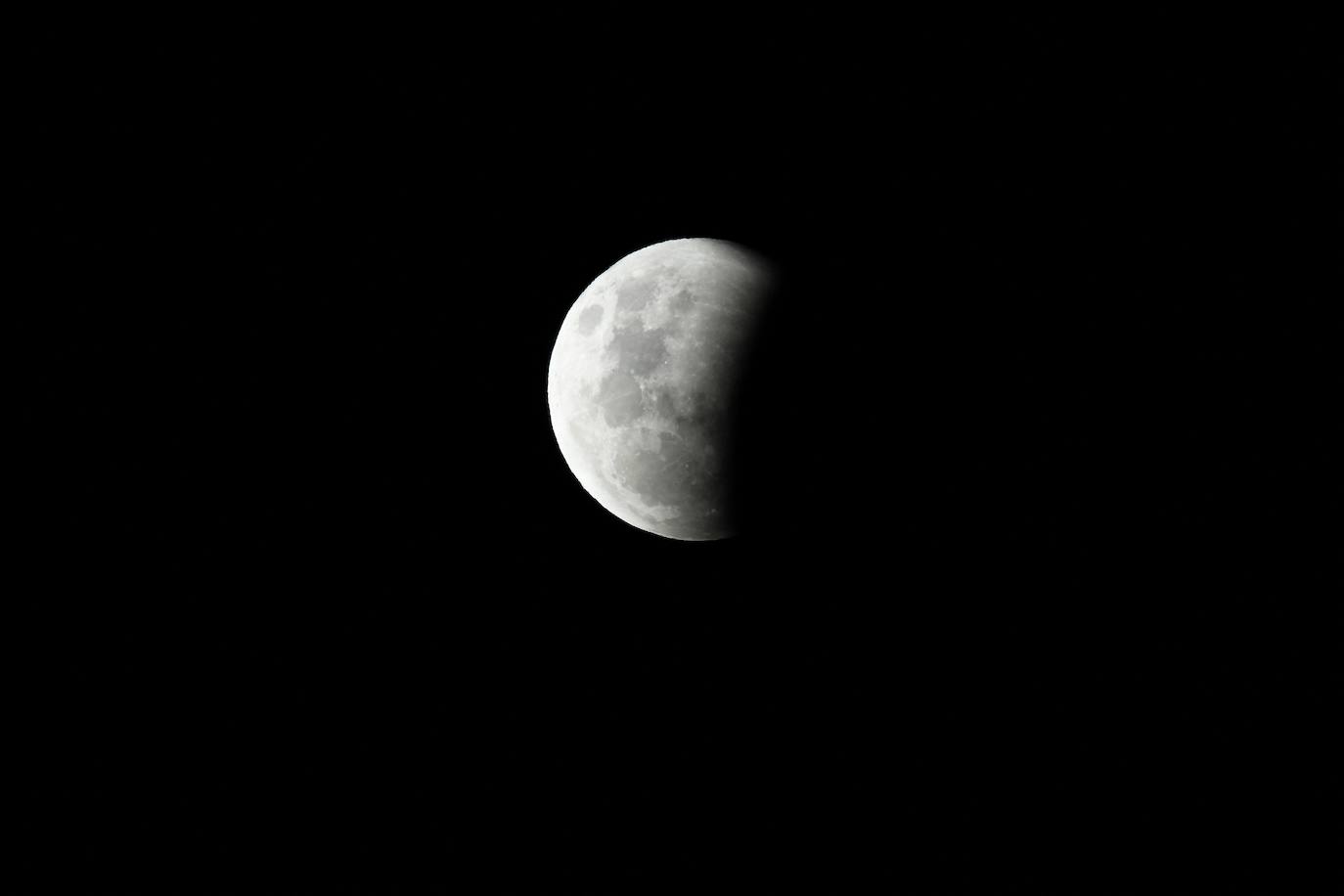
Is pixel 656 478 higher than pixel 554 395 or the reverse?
the reverse

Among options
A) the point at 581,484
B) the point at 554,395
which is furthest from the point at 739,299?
the point at 581,484

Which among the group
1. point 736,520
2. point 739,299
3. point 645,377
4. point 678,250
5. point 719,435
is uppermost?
point 678,250

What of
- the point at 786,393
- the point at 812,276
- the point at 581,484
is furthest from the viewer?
the point at 581,484

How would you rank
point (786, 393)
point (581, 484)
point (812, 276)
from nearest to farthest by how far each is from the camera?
point (786, 393), point (812, 276), point (581, 484)

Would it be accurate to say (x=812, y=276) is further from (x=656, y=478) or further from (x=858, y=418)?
(x=656, y=478)

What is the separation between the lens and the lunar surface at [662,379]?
4770mm

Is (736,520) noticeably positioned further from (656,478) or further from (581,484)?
(581,484)

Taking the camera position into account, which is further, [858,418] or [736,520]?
[736,520]

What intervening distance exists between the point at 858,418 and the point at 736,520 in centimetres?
91

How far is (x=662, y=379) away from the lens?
4.76 metres

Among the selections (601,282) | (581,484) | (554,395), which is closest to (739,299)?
(601,282)

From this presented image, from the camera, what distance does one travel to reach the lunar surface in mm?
4770

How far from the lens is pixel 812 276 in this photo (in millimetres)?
5102

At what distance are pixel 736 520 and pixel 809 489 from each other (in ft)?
1.62
